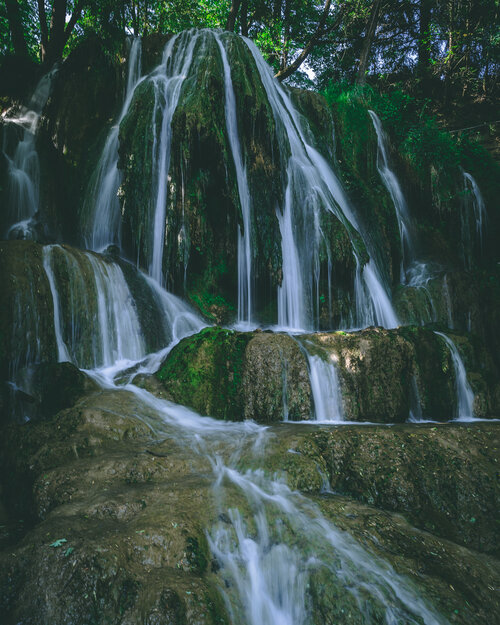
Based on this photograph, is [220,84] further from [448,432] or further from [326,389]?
[448,432]

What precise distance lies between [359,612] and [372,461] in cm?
153

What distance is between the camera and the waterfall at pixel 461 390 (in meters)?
5.93

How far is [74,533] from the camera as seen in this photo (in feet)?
8.21

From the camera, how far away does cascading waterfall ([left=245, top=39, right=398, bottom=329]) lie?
8.58 metres

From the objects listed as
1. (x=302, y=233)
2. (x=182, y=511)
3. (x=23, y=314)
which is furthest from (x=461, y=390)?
(x=23, y=314)

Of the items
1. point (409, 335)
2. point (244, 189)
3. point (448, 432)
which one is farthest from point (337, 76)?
point (448, 432)

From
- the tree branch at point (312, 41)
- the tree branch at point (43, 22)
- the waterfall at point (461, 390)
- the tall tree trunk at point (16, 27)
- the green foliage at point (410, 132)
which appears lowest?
the waterfall at point (461, 390)

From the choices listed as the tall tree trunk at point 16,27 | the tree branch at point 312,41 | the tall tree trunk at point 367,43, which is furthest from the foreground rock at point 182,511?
the tree branch at point 312,41

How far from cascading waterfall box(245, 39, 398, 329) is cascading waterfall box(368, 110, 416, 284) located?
2.15m

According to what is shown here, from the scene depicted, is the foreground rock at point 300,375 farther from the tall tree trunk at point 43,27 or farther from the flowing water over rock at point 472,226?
the tall tree trunk at point 43,27

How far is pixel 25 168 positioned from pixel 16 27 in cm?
578

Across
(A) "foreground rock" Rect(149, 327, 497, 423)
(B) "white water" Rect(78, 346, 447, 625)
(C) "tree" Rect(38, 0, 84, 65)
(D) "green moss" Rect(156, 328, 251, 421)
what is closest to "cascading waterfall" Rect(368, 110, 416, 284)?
(A) "foreground rock" Rect(149, 327, 497, 423)

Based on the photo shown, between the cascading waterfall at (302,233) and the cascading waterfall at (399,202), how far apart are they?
2.15 meters

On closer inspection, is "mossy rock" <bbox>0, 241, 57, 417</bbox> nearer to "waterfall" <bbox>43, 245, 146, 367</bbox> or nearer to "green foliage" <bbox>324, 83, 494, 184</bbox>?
"waterfall" <bbox>43, 245, 146, 367</bbox>
